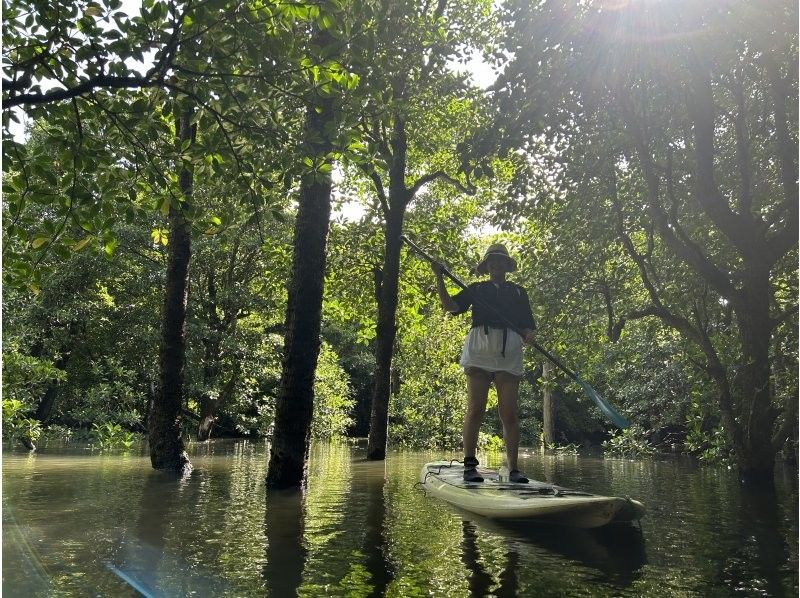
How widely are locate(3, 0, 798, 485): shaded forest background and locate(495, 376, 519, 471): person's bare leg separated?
84.8 inches

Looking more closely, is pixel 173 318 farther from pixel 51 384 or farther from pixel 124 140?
pixel 51 384

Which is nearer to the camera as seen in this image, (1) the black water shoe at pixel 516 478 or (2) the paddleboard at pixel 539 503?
(2) the paddleboard at pixel 539 503

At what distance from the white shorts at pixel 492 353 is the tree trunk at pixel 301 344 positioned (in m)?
1.80

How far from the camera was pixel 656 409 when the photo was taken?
20.2m

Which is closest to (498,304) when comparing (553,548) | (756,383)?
(553,548)

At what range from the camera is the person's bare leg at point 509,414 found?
6.48 meters

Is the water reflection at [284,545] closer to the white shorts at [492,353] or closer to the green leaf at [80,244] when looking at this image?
the white shorts at [492,353]

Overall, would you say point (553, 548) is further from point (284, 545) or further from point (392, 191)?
point (392, 191)

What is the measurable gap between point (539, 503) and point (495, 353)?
6.55ft

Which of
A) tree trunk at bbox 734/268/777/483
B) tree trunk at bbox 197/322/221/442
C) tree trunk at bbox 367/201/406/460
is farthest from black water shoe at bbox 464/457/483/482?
tree trunk at bbox 197/322/221/442

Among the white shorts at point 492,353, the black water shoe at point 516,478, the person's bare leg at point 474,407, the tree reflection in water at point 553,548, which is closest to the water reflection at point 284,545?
the tree reflection in water at point 553,548

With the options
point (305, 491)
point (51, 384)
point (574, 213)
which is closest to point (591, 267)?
point (574, 213)

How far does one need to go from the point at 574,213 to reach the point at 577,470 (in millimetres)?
4300

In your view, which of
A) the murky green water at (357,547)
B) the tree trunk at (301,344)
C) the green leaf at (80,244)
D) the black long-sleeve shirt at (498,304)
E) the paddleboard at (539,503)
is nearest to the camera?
the murky green water at (357,547)
